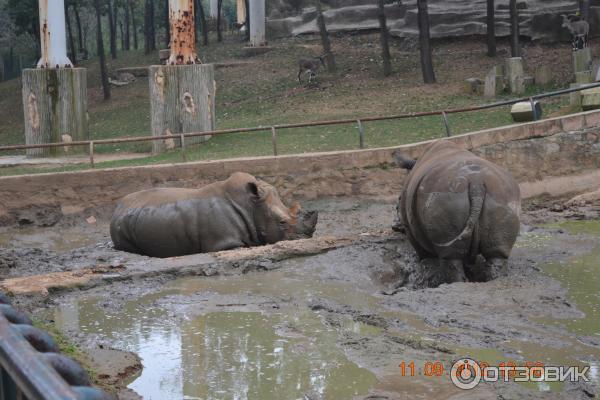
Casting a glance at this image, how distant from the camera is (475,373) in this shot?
6.03m

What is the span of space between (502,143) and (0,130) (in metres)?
21.3

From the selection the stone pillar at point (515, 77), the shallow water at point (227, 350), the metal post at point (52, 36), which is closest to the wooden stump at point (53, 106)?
the metal post at point (52, 36)

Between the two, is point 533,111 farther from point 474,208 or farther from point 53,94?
point 53,94

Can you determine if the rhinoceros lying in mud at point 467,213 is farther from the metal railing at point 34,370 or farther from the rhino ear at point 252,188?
the metal railing at point 34,370

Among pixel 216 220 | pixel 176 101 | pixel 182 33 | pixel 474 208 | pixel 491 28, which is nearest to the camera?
pixel 474 208

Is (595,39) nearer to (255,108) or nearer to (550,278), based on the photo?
(255,108)

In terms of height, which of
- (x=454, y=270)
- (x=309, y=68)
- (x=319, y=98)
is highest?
(x=309, y=68)

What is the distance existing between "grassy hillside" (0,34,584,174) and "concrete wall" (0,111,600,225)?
2.45m

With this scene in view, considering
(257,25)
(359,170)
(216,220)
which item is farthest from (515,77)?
(257,25)

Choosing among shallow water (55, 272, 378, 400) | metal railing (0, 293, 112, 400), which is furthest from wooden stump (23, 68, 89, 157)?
metal railing (0, 293, 112, 400)

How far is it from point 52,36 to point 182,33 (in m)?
3.12

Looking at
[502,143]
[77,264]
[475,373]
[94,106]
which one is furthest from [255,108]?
[475,373]

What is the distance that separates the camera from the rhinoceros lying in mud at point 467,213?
28.5 ft

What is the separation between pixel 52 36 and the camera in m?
21.4
